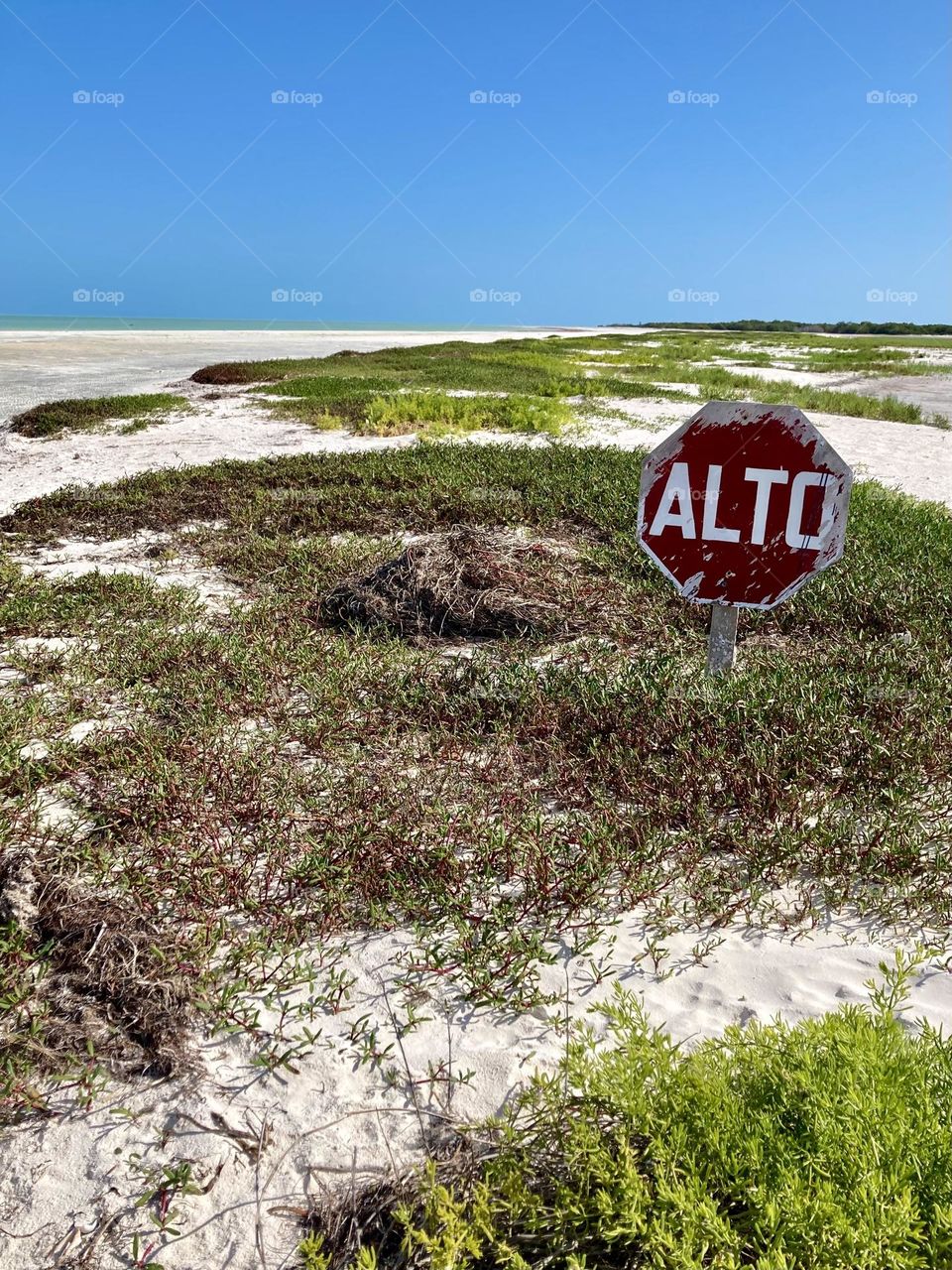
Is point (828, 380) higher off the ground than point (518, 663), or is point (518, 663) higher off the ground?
point (828, 380)

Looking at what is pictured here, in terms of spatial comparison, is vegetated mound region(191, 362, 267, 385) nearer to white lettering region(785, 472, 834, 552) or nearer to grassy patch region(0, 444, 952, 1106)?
grassy patch region(0, 444, 952, 1106)

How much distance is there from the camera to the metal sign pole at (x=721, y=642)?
174 inches

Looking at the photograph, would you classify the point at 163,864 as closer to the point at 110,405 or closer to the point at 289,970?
the point at 289,970

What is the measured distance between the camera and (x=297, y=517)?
8.66m

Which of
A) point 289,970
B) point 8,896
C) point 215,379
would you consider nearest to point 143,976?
point 289,970

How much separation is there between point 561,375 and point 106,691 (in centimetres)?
2320

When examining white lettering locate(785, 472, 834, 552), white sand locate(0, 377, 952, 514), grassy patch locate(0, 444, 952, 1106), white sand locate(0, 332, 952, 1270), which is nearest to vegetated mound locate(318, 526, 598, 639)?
grassy patch locate(0, 444, 952, 1106)

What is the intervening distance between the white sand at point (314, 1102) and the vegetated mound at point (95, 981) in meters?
0.13

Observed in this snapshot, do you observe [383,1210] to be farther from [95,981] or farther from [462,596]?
[462,596]

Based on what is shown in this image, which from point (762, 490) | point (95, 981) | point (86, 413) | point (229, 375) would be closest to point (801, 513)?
point (762, 490)

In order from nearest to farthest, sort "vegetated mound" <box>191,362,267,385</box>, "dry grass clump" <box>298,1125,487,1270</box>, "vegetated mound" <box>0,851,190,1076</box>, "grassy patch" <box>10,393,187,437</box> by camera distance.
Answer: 1. "dry grass clump" <box>298,1125,487,1270</box>
2. "vegetated mound" <box>0,851,190,1076</box>
3. "grassy patch" <box>10,393,187,437</box>
4. "vegetated mound" <box>191,362,267,385</box>

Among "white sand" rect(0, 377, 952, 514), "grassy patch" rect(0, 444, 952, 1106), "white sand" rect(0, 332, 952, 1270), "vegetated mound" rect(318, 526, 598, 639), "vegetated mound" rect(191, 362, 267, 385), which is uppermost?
"vegetated mound" rect(191, 362, 267, 385)

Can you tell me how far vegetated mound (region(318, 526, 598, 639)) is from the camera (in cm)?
574

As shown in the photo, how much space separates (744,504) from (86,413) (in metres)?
16.3
